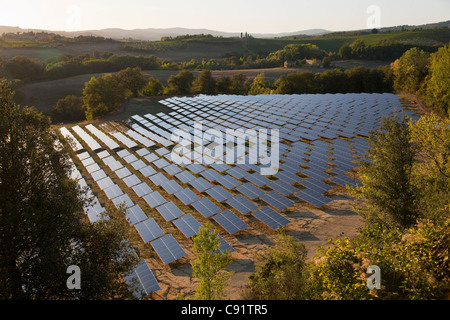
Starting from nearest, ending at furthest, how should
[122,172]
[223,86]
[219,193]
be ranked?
[219,193], [122,172], [223,86]

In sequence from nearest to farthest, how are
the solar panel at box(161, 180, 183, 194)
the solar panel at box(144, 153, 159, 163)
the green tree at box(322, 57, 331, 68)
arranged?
the solar panel at box(161, 180, 183, 194), the solar panel at box(144, 153, 159, 163), the green tree at box(322, 57, 331, 68)

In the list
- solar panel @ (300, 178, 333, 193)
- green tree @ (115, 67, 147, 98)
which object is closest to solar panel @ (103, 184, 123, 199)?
solar panel @ (300, 178, 333, 193)

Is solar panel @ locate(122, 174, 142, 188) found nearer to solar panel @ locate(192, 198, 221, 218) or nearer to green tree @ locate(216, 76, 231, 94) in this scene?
solar panel @ locate(192, 198, 221, 218)

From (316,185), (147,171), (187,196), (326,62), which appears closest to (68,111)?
(147,171)

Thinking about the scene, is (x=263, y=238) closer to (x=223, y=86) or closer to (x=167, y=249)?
(x=167, y=249)

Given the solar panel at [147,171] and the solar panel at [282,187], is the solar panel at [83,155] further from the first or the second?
the solar panel at [282,187]
